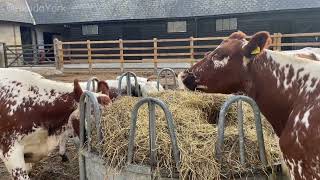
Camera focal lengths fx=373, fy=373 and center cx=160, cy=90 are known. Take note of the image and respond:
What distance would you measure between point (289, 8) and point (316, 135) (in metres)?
19.1

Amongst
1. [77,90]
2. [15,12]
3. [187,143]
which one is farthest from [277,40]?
[15,12]

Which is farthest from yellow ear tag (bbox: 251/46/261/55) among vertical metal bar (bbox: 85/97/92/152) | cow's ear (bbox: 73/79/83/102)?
cow's ear (bbox: 73/79/83/102)

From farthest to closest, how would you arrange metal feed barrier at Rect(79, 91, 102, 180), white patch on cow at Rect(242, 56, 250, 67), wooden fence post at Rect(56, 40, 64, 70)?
wooden fence post at Rect(56, 40, 64, 70)
metal feed barrier at Rect(79, 91, 102, 180)
white patch on cow at Rect(242, 56, 250, 67)

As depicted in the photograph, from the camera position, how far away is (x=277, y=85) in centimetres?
280

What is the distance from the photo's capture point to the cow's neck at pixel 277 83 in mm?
2680

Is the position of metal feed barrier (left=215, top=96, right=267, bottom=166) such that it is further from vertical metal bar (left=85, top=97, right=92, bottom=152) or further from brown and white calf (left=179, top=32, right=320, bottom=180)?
vertical metal bar (left=85, top=97, right=92, bottom=152)

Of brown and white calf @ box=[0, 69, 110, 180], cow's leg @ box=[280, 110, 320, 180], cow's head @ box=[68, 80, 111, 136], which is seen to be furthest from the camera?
brown and white calf @ box=[0, 69, 110, 180]

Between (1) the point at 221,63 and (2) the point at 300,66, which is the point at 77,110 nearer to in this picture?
(1) the point at 221,63

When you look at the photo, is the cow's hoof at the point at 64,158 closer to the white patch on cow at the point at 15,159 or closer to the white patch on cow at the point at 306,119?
the white patch on cow at the point at 15,159

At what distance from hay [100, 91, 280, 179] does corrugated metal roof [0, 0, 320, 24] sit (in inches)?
701

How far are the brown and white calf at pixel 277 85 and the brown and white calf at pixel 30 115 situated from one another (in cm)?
157

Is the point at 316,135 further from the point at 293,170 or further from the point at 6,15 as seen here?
the point at 6,15

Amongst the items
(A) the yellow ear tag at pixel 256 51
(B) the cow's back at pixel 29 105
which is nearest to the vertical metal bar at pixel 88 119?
(B) the cow's back at pixel 29 105

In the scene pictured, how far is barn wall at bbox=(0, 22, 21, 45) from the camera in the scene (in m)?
25.8
